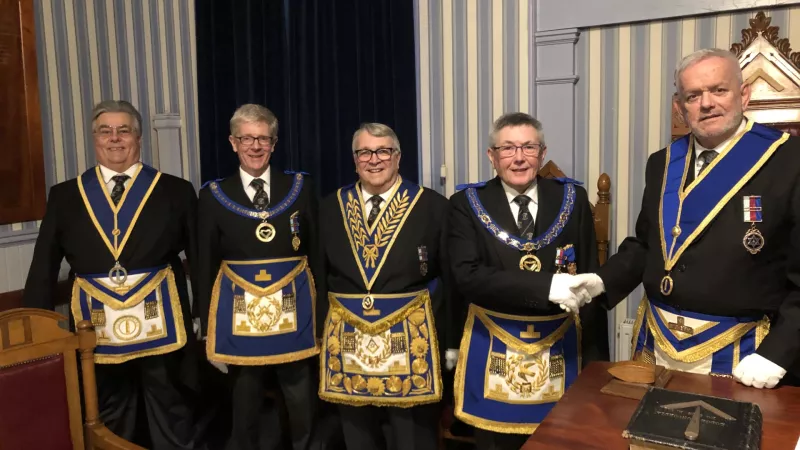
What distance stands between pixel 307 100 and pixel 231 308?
50.2 inches

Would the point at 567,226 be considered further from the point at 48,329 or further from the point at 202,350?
the point at 202,350

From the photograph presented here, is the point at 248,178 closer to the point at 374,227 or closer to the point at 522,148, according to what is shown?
the point at 374,227

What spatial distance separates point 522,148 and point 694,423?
3.45 ft

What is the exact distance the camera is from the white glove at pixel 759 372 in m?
1.42

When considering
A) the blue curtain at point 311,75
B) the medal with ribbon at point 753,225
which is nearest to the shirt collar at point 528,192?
the medal with ribbon at point 753,225

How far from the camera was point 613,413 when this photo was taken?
4.25 ft

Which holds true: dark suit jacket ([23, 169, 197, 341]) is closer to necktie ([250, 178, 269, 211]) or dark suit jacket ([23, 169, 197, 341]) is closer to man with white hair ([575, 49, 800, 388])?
necktie ([250, 178, 269, 211])

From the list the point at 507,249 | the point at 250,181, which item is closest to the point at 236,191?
the point at 250,181

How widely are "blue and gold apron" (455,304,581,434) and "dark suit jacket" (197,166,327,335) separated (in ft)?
2.41

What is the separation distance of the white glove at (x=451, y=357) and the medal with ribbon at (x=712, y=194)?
795mm

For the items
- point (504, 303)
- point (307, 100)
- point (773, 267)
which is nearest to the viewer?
point (773, 267)

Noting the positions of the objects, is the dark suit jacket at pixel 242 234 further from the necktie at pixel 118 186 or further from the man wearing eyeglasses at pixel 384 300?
the necktie at pixel 118 186

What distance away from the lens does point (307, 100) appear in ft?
10.9

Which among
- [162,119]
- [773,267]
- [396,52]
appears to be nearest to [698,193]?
[773,267]
